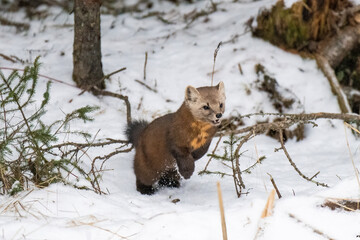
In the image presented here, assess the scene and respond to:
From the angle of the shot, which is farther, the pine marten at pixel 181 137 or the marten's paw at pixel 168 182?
the marten's paw at pixel 168 182

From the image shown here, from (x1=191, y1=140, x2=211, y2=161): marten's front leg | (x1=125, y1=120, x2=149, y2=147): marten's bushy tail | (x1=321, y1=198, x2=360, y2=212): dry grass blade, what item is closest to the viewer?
(x1=321, y1=198, x2=360, y2=212): dry grass blade

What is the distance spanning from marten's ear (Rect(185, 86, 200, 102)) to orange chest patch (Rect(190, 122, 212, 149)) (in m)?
0.21

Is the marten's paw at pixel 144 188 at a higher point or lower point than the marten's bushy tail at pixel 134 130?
lower

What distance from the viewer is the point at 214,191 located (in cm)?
489

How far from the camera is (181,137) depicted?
15.4 ft

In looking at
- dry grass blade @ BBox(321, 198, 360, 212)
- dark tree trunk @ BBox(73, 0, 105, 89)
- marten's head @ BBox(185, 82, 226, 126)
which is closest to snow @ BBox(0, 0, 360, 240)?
dry grass blade @ BBox(321, 198, 360, 212)

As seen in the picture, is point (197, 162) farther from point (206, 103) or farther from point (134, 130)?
point (206, 103)

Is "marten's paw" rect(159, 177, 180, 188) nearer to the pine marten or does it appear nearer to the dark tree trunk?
the pine marten

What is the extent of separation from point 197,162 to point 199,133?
1203 millimetres

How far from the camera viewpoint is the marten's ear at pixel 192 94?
15.2 ft

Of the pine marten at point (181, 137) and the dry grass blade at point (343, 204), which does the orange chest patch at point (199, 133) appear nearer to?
the pine marten at point (181, 137)

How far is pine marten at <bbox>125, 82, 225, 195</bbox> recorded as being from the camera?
4605 mm

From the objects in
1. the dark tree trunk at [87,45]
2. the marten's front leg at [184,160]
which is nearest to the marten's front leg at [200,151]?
the marten's front leg at [184,160]

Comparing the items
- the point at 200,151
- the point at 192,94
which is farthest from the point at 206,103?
the point at 200,151
